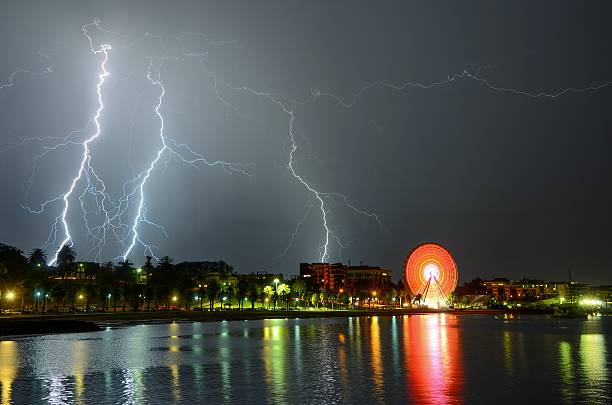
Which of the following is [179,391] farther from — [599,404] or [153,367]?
[599,404]

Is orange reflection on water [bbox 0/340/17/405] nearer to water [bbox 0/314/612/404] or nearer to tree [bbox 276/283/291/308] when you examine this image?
water [bbox 0/314/612/404]

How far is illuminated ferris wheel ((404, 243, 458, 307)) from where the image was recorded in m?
151

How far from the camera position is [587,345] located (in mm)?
48000

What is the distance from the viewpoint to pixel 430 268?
152 metres

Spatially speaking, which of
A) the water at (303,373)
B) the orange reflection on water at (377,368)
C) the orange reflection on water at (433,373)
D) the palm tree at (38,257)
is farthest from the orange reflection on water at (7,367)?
the palm tree at (38,257)

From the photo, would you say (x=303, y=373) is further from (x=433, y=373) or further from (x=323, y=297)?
(x=323, y=297)

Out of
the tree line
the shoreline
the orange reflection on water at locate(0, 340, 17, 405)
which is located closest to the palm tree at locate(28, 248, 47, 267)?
the tree line

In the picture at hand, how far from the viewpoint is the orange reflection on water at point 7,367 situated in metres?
22.4

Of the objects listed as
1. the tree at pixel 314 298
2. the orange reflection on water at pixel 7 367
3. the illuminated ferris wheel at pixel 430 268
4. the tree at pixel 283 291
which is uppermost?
the illuminated ferris wheel at pixel 430 268

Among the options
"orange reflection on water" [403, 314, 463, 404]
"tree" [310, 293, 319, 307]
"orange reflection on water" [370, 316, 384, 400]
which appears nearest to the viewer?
"orange reflection on water" [403, 314, 463, 404]

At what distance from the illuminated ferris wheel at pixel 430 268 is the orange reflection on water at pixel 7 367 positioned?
11622cm

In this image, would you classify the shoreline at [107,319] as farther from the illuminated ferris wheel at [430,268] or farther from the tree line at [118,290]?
the tree line at [118,290]

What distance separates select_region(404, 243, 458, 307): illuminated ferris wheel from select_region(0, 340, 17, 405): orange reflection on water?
11622cm

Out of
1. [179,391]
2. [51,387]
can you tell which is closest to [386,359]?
[179,391]
